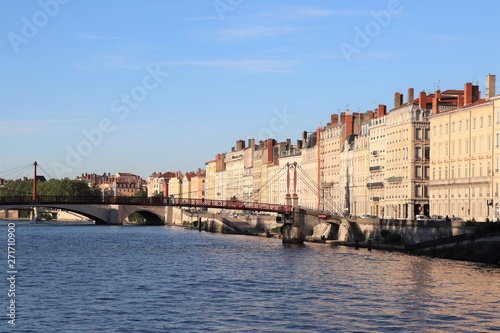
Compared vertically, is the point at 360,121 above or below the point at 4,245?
above

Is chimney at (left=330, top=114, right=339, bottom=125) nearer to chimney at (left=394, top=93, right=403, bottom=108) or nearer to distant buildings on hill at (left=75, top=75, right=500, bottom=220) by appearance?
distant buildings on hill at (left=75, top=75, right=500, bottom=220)

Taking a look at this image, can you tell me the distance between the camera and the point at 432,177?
101750 mm

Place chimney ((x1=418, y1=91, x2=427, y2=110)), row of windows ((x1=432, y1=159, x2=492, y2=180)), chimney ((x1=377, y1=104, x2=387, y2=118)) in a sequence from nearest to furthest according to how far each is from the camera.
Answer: row of windows ((x1=432, y1=159, x2=492, y2=180)) < chimney ((x1=418, y1=91, x2=427, y2=110)) < chimney ((x1=377, y1=104, x2=387, y2=118))

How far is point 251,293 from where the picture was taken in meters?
51.8

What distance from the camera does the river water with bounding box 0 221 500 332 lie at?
41219 millimetres

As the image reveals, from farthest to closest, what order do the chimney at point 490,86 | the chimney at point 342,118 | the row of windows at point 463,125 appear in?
the chimney at point 342,118 < the chimney at point 490,86 < the row of windows at point 463,125

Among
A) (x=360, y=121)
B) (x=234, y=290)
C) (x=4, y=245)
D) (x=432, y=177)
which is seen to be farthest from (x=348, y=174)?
(x=234, y=290)

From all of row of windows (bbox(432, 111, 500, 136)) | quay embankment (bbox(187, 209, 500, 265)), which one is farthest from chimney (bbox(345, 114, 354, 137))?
row of windows (bbox(432, 111, 500, 136))

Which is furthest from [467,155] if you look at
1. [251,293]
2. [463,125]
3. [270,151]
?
[270,151]

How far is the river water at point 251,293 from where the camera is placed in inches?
1623

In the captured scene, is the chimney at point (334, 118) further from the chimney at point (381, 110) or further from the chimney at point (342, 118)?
the chimney at point (381, 110)

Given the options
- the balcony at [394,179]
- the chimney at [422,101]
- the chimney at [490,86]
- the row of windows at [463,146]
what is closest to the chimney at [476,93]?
the row of windows at [463,146]

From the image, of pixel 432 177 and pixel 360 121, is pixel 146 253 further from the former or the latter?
pixel 360 121

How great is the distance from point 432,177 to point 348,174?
30.8m
